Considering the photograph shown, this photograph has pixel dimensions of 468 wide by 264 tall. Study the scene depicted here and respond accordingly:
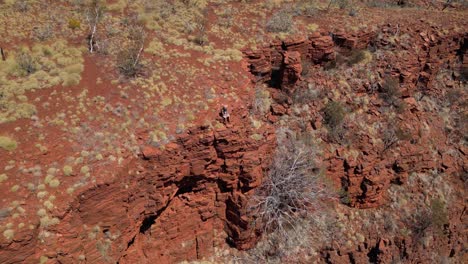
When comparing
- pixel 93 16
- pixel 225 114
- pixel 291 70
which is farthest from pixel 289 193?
pixel 93 16

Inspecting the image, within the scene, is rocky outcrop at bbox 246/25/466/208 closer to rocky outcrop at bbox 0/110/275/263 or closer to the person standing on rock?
the person standing on rock

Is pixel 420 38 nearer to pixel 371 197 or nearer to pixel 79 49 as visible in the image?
pixel 371 197

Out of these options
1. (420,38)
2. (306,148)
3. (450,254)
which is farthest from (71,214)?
(420,38)

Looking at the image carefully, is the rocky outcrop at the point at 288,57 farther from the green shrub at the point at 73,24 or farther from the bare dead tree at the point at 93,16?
the green shrub at the point at 73,24

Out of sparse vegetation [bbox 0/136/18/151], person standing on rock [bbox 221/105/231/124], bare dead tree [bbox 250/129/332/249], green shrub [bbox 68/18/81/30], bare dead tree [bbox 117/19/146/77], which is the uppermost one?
green shrub [bbox 68/18/81/30]

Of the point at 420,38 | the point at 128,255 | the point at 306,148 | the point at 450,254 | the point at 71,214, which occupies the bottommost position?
the point at 450,254

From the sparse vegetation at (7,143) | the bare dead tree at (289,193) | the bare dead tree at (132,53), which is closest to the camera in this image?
the sparse vegetation at (7,143)

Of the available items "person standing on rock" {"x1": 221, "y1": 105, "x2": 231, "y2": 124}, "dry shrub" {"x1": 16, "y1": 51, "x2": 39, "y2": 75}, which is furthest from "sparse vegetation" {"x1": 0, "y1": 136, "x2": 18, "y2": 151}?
"person standing on rock" {"x1": 221, "y1": 105, "x2": 231, "y2": 124}

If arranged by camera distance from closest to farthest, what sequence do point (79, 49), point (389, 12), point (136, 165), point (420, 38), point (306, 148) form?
point (136, 165) < point (79, 49) < point (306, 148) < point (420, 38) < point (389, 12)

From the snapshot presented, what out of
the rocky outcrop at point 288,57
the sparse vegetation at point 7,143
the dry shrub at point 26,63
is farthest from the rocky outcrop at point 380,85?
the sparse vegetation at point 7,143
